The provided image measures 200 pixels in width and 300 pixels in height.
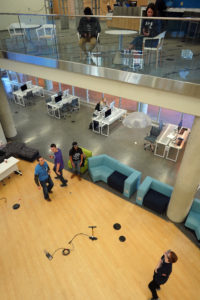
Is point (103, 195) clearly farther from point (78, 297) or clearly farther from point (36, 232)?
point (78, 297)

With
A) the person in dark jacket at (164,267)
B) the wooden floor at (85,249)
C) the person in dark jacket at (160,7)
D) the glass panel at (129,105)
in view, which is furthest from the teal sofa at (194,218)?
the glass panel at (129,105)

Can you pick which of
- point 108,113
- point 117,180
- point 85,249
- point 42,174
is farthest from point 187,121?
point 85,249

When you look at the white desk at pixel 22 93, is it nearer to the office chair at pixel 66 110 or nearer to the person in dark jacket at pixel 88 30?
→ the office chair at pixel 66 110

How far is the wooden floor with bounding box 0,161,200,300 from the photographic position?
459 centimetres

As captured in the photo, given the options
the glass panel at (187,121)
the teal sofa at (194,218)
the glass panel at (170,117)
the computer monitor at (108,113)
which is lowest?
the glass panel at (170,117)

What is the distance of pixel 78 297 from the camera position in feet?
14.6

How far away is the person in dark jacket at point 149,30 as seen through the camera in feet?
15.1

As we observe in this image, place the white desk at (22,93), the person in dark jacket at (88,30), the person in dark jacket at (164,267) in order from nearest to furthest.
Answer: the person in dark jacket at (164,267) < the person in dark jacket at (88,30) < the white desk at (22,93)

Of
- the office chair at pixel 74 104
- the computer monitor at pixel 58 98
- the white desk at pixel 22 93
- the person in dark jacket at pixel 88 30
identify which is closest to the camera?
the person in dark jacket at pixel 88 30

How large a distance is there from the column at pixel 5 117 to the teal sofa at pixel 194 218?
823 cm

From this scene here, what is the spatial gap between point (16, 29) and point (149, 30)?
463 centimetres

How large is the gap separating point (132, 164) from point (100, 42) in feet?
14.9

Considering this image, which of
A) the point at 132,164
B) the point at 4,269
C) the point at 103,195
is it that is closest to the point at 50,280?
the point at 4,269

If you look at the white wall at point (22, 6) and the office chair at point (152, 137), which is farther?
the white wall at point (22, 6)
